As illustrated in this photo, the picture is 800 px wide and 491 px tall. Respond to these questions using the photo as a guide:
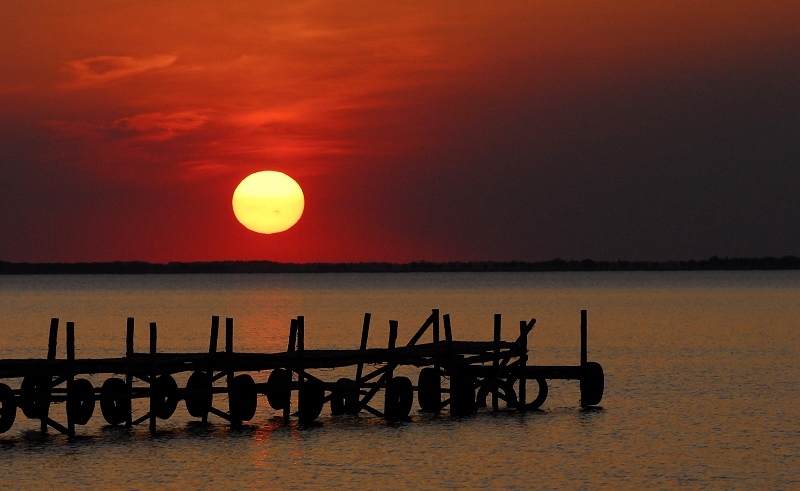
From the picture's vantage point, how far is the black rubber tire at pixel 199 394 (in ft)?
107

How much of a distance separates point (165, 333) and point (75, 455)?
57721 millimetres

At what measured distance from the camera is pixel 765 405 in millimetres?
41094

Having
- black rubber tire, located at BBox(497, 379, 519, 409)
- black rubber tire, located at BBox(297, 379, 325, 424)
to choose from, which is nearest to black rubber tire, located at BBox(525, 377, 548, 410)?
black rubber tire, located at BBox(497, 379, 519, 409)

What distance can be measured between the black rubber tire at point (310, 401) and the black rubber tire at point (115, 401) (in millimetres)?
4745

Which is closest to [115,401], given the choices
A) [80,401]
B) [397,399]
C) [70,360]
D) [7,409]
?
[80,401]

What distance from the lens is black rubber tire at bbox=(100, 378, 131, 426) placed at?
32.6m

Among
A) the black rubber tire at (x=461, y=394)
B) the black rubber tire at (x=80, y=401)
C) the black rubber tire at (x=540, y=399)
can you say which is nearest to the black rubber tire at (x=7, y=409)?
the black rubber tire at (x=80, y=401)

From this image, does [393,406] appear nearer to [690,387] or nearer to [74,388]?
[74,388]

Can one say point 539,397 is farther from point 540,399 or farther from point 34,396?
point 34,396

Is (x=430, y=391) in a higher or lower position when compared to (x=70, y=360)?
lower

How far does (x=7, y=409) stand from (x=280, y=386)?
7385 millimetres

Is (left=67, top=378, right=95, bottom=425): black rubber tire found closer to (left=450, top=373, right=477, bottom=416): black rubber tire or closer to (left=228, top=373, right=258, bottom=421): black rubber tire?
(left=228, top=373, right=258, bottom=421): black rubber tire

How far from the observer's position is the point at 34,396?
32.2 meters

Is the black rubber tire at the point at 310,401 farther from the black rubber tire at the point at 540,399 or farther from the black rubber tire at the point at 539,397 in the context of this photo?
the black rubber tire at the point at 540,399
